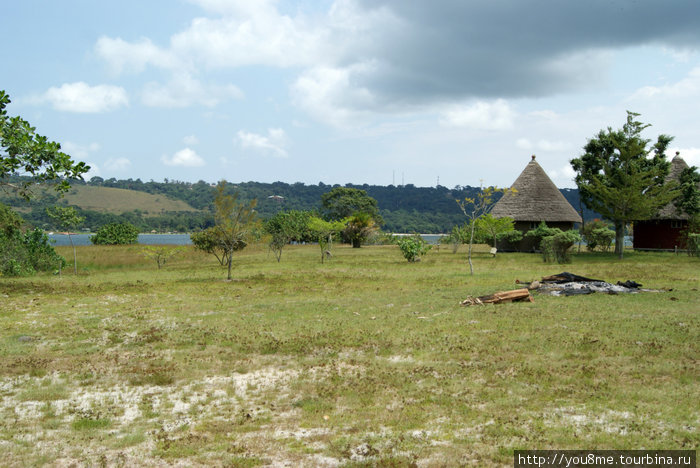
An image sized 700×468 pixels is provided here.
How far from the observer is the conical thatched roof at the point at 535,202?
139 ft

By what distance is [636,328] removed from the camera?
1130 cm

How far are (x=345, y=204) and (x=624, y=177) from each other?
5195 cm

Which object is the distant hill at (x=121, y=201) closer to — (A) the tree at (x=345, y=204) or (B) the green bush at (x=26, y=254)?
(A) the tree at (x=345, y=204)

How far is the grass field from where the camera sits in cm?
576

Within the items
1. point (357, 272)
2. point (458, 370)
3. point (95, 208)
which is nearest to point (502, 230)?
point (357, 272)

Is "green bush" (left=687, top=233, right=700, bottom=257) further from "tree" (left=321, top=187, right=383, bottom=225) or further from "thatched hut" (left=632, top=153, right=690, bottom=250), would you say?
"tree" (left=321, top=187, right=383, bottom=225)

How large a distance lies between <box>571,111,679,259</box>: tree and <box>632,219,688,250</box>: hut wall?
2.99 m

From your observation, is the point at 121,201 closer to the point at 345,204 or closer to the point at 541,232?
the point at 345,204

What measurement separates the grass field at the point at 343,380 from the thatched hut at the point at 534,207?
88.4 ft

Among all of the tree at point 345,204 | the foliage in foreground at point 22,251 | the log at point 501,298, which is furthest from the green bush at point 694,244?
the tree at point 345,204

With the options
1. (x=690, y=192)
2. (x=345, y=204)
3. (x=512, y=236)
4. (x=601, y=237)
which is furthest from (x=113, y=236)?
(x=690, y=192)

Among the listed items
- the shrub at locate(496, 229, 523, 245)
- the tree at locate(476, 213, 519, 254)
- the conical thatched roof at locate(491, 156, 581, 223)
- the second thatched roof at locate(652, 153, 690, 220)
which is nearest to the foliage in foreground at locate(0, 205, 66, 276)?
the tree at locate(476, 213, 519, 254)

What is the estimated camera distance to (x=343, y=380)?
326 inches

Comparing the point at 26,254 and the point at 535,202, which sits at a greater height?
the point at 535,202
